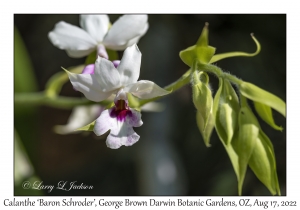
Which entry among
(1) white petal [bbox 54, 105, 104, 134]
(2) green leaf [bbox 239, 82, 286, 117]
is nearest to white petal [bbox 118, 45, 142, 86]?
(2) green leaf [bbox 239, 82, 286, 117]

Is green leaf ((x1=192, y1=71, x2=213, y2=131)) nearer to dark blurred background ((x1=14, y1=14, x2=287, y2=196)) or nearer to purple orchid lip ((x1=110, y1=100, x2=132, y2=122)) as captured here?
purple orchid lip ((x1=110, y1=100, x2=132, y2=122))

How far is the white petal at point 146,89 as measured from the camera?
882mm

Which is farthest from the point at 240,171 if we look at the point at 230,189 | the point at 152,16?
the point at 152,16

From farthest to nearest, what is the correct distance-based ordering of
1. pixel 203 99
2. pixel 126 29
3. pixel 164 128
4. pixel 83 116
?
pixel 164 128
pixel 83 116
pixel 126 29
pixel 203 99

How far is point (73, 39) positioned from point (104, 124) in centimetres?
40

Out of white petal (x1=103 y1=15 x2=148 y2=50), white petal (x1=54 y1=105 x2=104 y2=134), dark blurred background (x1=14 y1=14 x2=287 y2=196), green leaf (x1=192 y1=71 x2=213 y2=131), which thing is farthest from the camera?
dark blurred background (x1=14 y1=14 x2=287 y2=196)

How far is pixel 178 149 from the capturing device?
7.50 feet

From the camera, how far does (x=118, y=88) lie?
93 cm

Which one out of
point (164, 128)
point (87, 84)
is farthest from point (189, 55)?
point (164, 128)

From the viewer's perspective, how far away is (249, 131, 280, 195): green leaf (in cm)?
91

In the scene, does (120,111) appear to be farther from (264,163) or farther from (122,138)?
(264,163)

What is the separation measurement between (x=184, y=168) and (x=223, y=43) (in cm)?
71

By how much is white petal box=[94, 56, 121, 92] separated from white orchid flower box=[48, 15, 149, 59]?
264 millimetres
